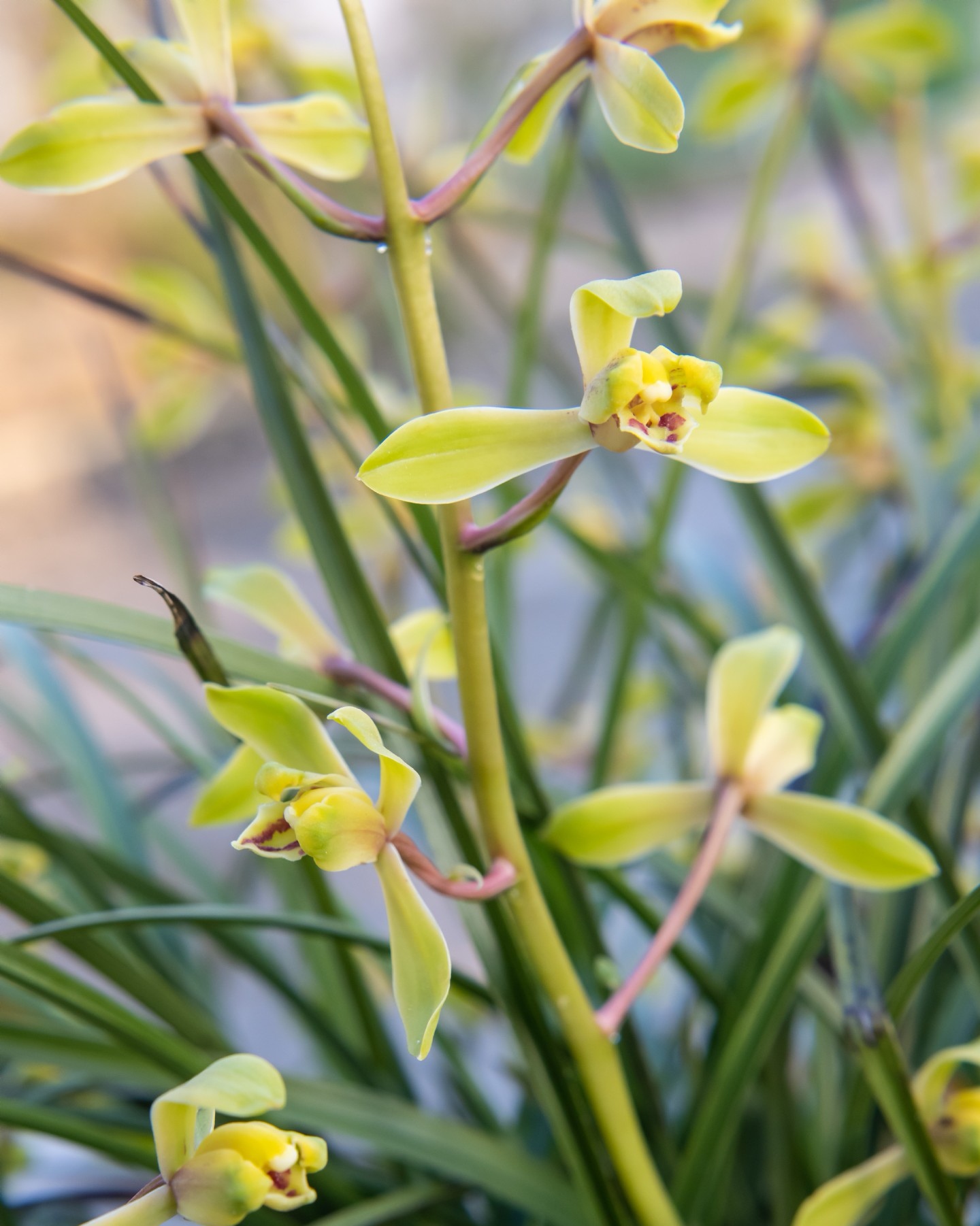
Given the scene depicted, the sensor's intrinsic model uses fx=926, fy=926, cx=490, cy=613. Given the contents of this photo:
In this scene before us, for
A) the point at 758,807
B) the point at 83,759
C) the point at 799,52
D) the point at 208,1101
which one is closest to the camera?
the point at 208,1101

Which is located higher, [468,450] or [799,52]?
[799,52]

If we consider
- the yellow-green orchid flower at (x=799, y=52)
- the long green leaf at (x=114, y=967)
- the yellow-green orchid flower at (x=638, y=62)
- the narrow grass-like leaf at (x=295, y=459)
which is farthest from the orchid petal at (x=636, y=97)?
the yellow-green orchid flower at (x=799, y=52)

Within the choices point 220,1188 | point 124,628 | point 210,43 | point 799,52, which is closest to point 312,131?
point 210,43

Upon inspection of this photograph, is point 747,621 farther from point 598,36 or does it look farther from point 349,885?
point 349,885

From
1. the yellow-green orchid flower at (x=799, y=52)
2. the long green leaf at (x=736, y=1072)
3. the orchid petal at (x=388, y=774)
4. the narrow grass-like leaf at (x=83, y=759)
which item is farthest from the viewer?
the yellow-green orchid flower at (x=799, y=52)

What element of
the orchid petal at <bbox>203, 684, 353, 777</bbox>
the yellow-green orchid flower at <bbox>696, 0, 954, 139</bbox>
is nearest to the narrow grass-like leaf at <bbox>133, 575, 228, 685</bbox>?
the orchid petal at <bbox>203, 684, 353, 777</bbox>

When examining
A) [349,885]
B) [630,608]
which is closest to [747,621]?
[630,608]

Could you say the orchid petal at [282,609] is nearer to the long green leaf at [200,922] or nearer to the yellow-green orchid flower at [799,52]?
the long green leaf at [200,922]

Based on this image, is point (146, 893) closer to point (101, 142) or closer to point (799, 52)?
point (101, 142)
